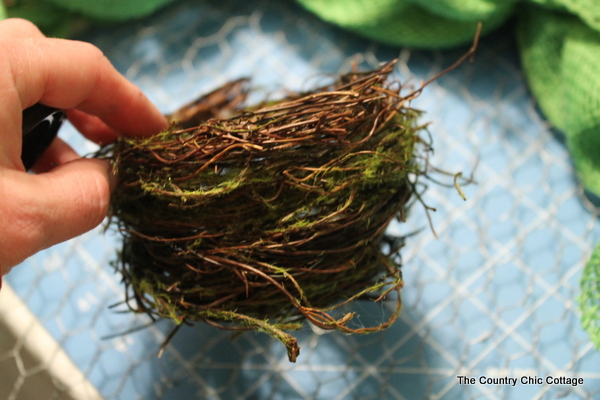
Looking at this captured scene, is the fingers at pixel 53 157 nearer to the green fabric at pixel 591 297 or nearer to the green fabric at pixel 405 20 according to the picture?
the green fabric at pixel 405 20

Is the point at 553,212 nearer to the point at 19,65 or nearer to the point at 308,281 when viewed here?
the point at 308,281

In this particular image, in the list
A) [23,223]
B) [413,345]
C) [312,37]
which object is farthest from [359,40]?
[23,223]

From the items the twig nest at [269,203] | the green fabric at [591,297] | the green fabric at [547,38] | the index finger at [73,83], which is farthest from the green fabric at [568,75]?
the index finger at [73,83]

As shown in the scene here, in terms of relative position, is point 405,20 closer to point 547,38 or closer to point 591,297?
point 547,38

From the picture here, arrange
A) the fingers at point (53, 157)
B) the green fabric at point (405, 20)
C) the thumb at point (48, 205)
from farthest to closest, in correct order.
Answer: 1. the green fabric at point (405, 20)
2. the fingers at point (53, 157)
3. the thumb at point (48, 205)

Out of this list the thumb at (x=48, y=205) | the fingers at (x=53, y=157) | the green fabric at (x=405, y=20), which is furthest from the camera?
the green fabric at (x=405, y=20)
